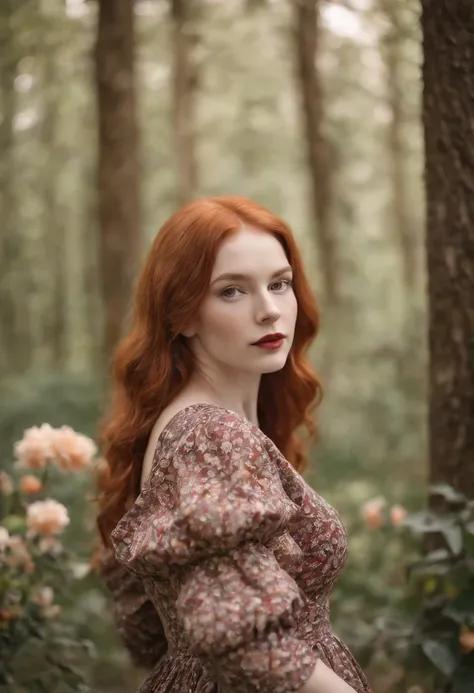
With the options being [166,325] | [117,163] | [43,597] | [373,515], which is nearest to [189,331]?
[166,325]

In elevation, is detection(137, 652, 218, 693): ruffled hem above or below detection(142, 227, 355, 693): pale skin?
below

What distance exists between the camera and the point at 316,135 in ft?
26.3

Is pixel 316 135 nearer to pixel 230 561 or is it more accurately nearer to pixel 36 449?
pixel 36 449

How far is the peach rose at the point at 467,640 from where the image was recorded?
2.53 metres

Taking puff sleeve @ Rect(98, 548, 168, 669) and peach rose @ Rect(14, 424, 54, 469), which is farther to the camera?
peach rose @ Rect(14, 424, 54, 469)

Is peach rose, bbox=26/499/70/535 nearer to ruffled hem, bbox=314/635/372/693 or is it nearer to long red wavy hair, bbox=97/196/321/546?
long red wavy hair, bbox=97/196/321/546

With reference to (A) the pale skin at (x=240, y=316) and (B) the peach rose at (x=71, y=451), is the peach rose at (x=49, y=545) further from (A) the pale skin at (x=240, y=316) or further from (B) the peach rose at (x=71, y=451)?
(A) the pale skin at (x=240, y=316)

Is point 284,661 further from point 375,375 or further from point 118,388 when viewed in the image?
point 375,375

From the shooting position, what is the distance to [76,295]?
15.5m

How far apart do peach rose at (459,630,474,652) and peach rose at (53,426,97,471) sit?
1.38 meters

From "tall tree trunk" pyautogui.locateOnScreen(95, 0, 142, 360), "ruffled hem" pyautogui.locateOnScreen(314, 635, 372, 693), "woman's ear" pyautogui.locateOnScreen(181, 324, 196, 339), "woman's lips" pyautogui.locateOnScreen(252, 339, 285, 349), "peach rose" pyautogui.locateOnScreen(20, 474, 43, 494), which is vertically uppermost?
"tall tree trunk" pyautogui.locateOnScreen(95, 0, 142, 360)

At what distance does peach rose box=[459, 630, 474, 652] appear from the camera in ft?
8.30

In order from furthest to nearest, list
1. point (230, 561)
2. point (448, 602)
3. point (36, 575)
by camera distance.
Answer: point (36, 575) < point (448, 602) < point (230, 561)

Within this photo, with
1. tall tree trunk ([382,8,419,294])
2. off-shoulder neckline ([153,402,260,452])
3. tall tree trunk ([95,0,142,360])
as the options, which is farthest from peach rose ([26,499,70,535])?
tall tree trunk ([382,8,419,294])
